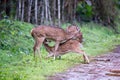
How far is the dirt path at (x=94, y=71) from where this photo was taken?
32.2 feet

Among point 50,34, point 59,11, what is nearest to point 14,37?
point 50,34

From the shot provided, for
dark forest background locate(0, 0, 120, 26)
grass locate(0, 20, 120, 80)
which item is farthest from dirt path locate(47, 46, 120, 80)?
dark forest background locate(0, 0, 120, 26)

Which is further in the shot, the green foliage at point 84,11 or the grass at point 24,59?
the green foliage at point 84,11

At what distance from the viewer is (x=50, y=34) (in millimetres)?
13312

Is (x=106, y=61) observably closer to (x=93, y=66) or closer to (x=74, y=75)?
(x=93, y=66)

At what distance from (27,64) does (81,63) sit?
2.09m

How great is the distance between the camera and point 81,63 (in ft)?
41.4

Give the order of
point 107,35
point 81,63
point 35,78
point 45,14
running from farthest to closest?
point 107,35, point 45,14, point 81,63, point 35,78

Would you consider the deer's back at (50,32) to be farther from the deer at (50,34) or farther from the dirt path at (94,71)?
the dirt path at (94,71)

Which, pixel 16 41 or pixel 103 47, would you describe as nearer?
pixel 16 41

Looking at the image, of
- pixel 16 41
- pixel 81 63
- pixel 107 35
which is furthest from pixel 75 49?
pixel 107 35

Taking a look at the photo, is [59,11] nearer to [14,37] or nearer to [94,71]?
[14,37]

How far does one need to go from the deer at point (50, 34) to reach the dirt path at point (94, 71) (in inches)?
54.1

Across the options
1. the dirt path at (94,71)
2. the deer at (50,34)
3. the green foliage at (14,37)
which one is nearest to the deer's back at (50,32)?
the deer at (50,34)
